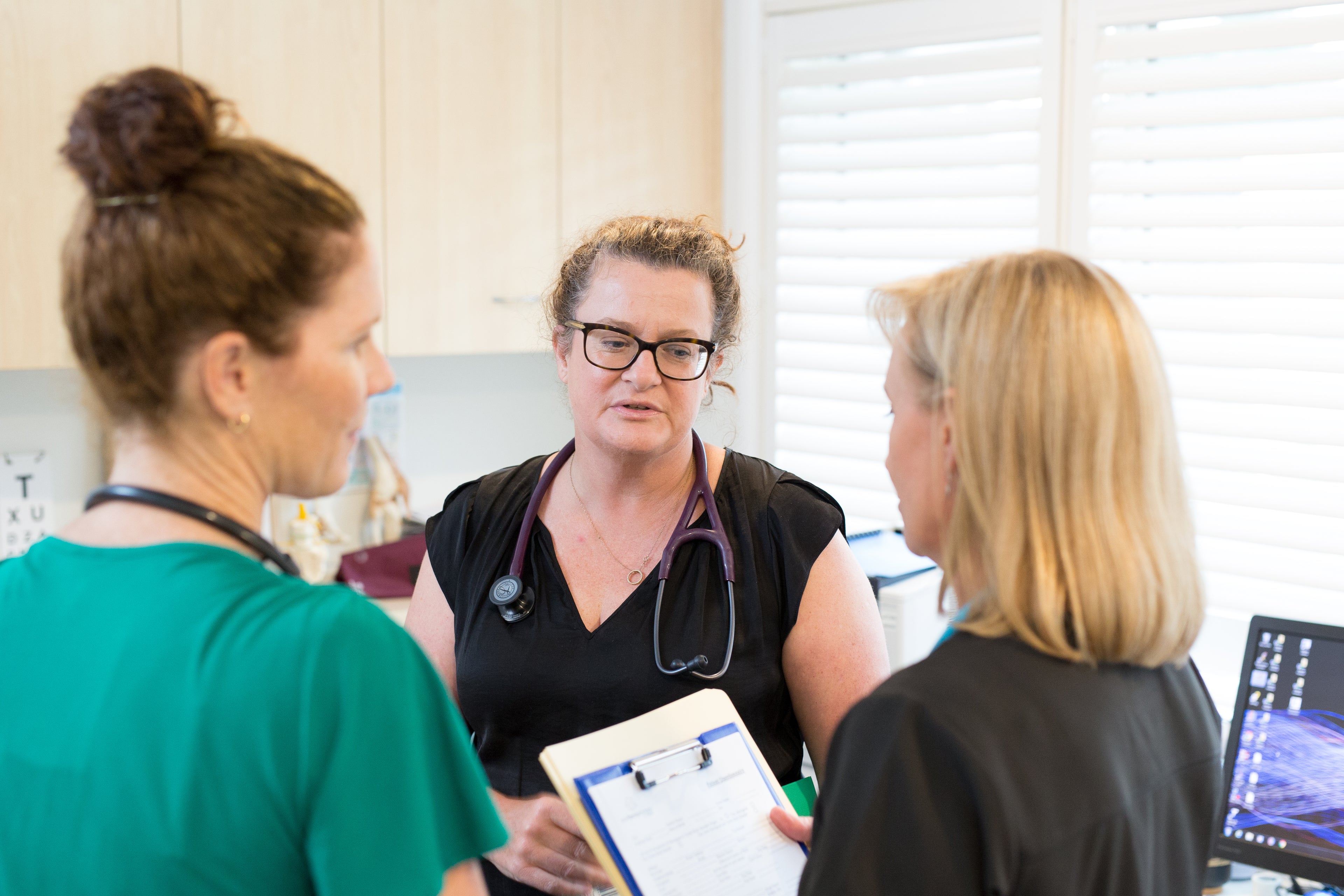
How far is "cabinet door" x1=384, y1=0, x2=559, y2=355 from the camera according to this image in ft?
8.16

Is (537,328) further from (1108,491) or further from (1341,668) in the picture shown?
(1341,668)

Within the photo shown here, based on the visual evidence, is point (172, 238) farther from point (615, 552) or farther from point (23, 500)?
point (23, 500)

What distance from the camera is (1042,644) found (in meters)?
0.82

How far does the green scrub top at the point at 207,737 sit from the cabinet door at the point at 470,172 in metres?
1.79

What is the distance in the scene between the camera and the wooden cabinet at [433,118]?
1.99m

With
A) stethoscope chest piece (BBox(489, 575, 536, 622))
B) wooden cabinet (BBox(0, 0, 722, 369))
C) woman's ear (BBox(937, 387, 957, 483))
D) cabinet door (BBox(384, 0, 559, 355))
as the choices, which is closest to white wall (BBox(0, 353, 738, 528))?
cabinet door (BBox(384, 0, 559, 355))

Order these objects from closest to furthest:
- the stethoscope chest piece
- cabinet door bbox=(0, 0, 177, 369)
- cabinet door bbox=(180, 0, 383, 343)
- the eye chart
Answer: the stethoscope chest piece → cabinet door bbox=(0, 0, 177, 369) → cabinet door bbox=(180, 0, 383, 343) → the eye chart

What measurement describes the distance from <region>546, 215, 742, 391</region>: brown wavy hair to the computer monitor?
853 millimetres

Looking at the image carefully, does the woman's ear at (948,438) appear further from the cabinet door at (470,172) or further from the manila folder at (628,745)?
the cabinet door at (470,172)

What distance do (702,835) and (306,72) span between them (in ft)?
6.05

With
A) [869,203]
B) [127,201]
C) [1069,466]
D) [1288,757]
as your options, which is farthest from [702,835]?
[869,203]

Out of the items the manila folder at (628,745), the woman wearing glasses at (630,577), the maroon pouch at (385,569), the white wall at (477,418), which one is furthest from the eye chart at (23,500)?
the manila folder at (628,745)

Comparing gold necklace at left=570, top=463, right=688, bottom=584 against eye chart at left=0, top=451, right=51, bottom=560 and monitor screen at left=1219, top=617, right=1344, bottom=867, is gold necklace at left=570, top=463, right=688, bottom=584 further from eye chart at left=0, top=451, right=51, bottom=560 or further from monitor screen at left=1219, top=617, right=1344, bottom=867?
eye chart at left=0, top=451, right=51, bottom=560

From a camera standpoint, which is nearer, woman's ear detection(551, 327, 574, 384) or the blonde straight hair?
the blonde straight hair
